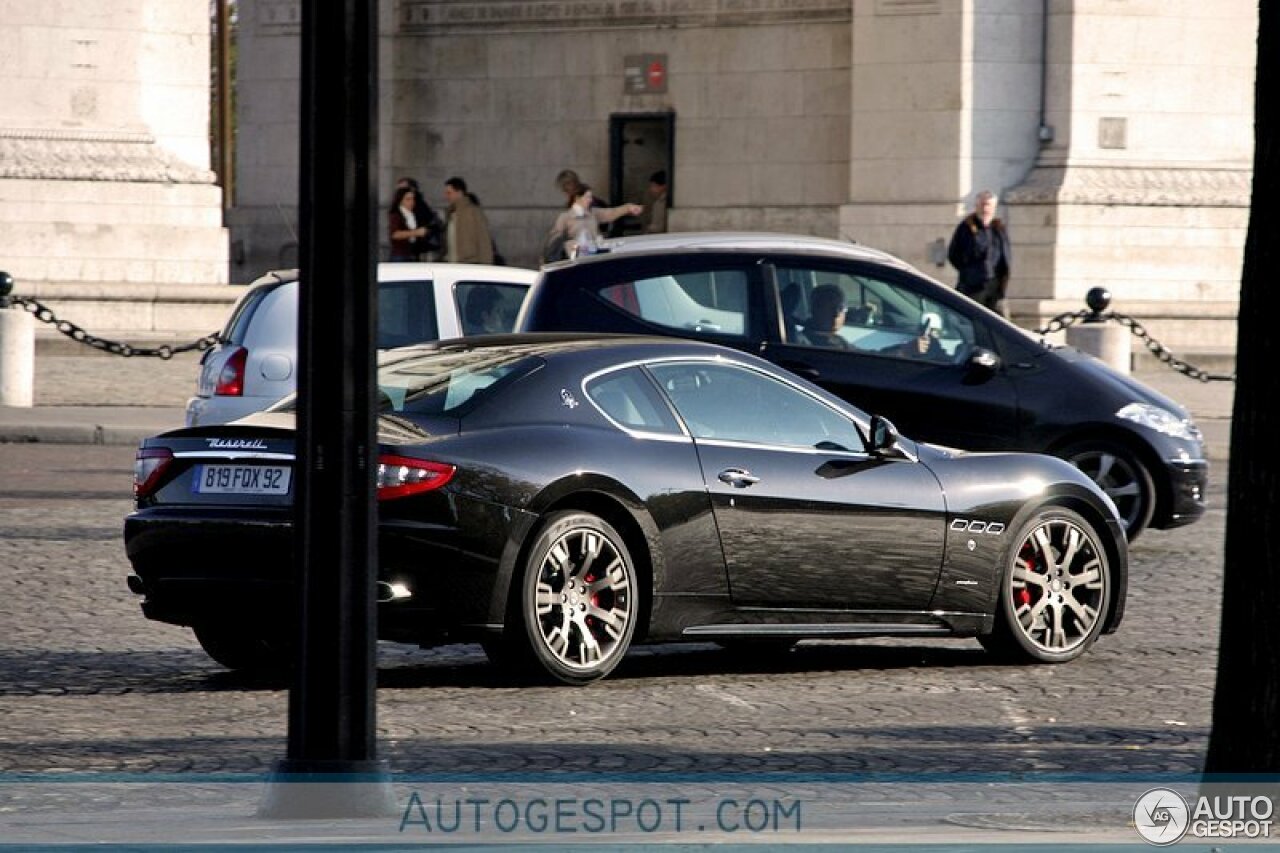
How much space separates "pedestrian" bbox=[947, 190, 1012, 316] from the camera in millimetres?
25250

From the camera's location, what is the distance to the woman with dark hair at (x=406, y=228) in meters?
28.5

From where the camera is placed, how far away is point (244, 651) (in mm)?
10016

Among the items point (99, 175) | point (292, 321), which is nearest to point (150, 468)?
point (292, 321)

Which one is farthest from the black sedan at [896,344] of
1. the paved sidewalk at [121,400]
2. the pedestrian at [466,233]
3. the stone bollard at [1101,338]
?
the pedestrian at [466,233]

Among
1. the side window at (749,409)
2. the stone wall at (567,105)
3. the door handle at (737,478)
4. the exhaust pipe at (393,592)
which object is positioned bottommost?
the exhaust pipe at (393,592)

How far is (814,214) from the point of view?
33531mm

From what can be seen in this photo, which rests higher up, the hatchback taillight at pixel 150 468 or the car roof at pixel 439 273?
the car roof at pixel 439 273

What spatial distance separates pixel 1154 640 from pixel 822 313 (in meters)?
3.75

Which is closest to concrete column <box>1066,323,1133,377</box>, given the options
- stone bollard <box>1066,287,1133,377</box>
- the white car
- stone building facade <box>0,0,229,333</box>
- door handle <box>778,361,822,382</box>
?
stone bollard <box>1066,287,1133,377</box>

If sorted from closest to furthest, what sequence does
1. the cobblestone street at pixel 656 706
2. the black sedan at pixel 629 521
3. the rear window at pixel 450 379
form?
the cobblestone street at pixel 656 706, the black sedan at pixel 629 521, the rear window at pixel 450 379

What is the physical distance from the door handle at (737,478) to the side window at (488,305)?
702cm

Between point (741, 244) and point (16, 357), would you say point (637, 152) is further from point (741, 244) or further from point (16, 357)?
point (741, 244)

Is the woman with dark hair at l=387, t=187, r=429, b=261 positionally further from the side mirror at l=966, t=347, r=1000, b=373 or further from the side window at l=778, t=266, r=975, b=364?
the side mirror at l=966, t=347, r=1000, b=373

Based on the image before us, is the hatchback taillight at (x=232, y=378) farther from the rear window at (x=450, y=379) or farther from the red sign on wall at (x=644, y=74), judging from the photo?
the red sign on wall at (x=644, y=74)
